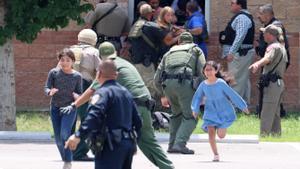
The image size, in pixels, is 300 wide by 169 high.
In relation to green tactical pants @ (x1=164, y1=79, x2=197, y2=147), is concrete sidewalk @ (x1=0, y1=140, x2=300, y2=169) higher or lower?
lower

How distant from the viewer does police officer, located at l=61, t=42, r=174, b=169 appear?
39.3ft

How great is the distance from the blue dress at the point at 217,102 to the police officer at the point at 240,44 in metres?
5.57

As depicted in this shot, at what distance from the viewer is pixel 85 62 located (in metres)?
14.5

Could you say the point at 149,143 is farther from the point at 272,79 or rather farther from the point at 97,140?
the point at 272,79

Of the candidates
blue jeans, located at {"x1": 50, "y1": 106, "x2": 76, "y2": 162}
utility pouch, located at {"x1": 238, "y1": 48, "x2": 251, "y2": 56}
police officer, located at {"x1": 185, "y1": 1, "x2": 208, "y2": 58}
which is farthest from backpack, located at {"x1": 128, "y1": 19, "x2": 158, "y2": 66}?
blue jeans, located at {"x1": 50, "y1": 106, "x2": 76, "y2": 162}

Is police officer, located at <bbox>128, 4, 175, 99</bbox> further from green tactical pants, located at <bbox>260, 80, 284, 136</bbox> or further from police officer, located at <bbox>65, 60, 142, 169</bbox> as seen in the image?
police officer, located at <bbox>65, 60, 142, 169</bbox>

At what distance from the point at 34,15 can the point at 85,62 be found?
352 cm

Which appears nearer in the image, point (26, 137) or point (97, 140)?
point (97, 140)

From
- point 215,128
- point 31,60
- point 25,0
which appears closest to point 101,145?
point 215,128

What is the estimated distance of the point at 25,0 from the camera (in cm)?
1783

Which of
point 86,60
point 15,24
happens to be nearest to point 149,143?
point 86,60

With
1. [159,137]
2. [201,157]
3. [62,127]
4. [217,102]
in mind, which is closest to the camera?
[62,127]

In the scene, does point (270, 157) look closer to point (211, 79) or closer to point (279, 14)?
point (211, 79)

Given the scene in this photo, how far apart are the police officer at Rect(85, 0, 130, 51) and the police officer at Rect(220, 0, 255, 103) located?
200 centimetres
